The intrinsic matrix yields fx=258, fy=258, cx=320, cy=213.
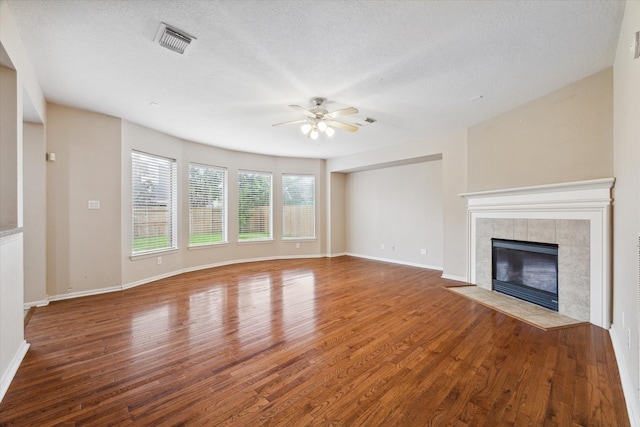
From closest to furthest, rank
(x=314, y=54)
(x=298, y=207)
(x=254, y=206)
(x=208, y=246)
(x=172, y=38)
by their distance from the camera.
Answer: (x=172, y=38), (x=314, y=54), (x=208, y=246), (x=254, y=206), (x=298, y=207)

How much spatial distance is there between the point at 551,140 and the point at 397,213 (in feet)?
11.2

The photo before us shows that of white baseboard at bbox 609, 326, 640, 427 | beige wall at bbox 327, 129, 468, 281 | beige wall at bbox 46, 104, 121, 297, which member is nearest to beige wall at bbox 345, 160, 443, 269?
beige wall at bbox 327, 129, 468, 281

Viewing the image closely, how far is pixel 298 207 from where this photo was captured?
728 centimetres

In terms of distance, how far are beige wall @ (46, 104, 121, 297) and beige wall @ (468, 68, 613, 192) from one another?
6048mm

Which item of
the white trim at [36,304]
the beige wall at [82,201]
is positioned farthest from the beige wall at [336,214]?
the white trim at [36,304]

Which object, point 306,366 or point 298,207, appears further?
point 298,207

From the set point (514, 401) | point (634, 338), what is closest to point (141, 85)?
point (514, 401)

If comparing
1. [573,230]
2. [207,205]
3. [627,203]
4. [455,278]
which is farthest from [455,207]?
[207,205]

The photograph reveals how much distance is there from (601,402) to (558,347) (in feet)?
2.51

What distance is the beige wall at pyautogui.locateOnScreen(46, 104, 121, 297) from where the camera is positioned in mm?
3682

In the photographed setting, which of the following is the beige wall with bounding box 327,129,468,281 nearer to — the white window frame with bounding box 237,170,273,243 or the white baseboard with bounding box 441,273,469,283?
the white baseboard with bounding box 441,273,469,283

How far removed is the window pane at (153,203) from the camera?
4.54m

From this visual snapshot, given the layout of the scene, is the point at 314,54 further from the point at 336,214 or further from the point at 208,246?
the point at 336,214

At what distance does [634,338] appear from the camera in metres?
1.68
